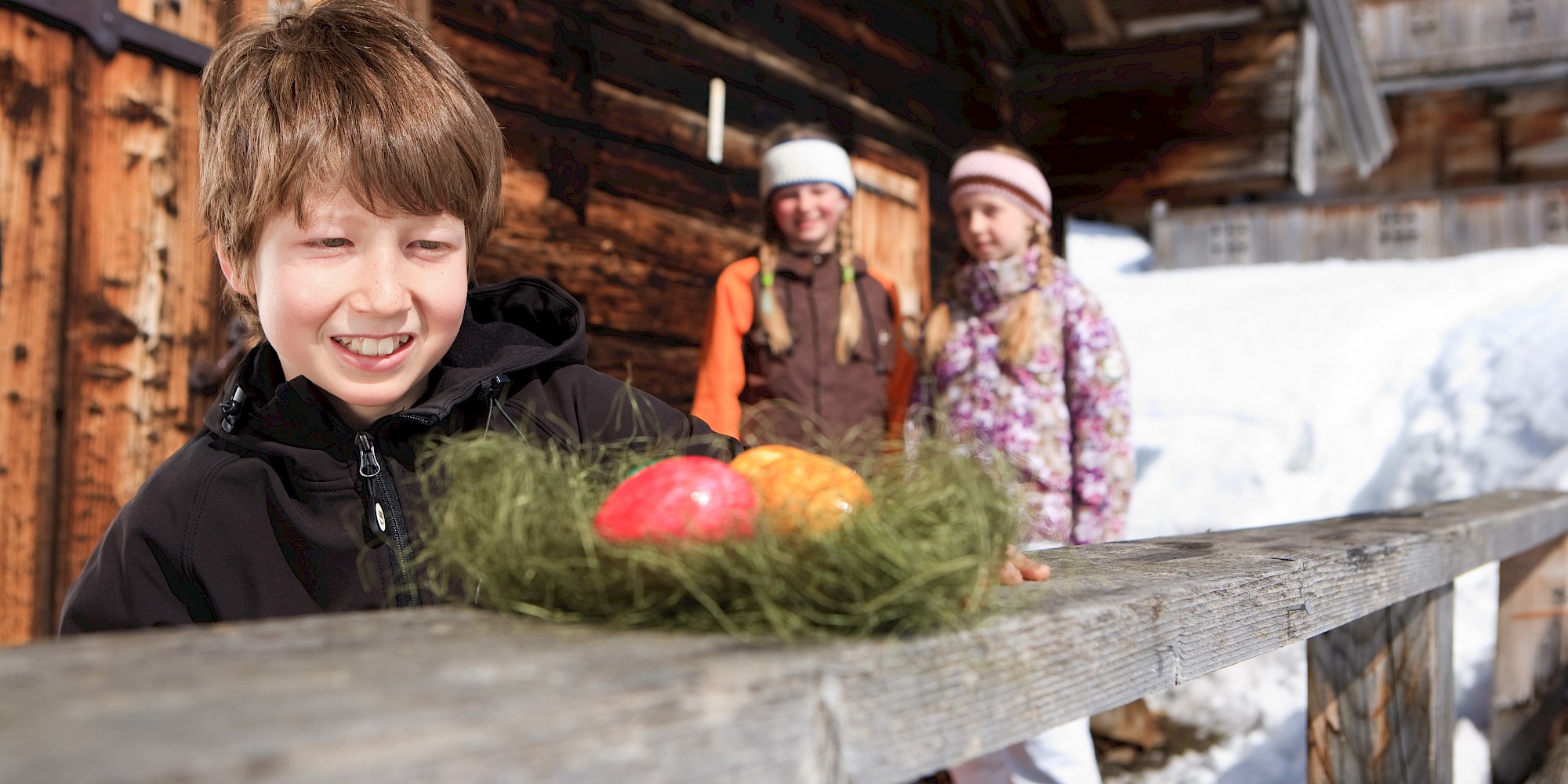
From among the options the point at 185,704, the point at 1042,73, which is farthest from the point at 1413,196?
the point at 185,704

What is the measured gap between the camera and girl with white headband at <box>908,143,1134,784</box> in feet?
9.95

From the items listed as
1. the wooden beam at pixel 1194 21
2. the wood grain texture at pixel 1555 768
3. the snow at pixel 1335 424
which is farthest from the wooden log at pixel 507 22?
the wooden beam at pixel 1194 21

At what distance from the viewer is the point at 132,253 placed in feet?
8.25

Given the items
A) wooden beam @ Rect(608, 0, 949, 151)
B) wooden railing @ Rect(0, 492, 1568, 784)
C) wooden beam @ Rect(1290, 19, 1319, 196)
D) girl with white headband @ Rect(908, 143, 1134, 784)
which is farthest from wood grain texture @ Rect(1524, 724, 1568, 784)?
wooden beam @ Rect(1290, 19, 1319, 196)

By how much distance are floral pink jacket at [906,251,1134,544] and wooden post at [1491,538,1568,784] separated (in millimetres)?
1119

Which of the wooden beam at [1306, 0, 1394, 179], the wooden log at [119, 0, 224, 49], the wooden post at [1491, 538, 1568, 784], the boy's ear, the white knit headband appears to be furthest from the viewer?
the wooden beam at [1306, 0, 1394, 179]

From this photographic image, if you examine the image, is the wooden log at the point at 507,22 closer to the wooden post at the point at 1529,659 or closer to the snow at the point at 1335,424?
the snow at the point at 1335,424

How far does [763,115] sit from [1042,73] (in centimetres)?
257

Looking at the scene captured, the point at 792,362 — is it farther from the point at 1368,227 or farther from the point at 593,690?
the point at 1368,227

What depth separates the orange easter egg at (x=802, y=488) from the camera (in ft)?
2.75

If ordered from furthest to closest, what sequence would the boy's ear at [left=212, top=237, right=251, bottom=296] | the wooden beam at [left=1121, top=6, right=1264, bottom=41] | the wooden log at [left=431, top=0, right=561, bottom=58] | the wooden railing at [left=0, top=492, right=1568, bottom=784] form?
the wooden beam at [left=1121, top=6, right=1264, bottom=41]
the wooden log at [left=431, top=0, right=561, bottom=58]
the boy's ear at [left=212, top=237, right=251, bottom=296]
the wooden railing at [left=0, top=492, right=1568, bottom=784]

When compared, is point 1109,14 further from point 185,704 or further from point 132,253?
point 185,704

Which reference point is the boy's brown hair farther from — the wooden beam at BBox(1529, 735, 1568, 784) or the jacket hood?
the wooden beam at BBox(1529, 735, 1568, 784)

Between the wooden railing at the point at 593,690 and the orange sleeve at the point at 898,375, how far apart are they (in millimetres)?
2145
